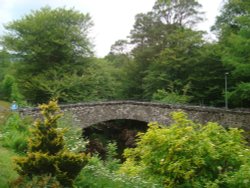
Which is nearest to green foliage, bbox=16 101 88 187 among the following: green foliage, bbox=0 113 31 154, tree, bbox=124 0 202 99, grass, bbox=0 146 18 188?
grass, bbox=0 146 18 188

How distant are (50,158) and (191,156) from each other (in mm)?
2906

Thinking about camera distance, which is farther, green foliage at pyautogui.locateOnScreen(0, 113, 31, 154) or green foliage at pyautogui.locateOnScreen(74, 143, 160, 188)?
green foliage at pyautogui.locateOnScreen(0, 113, 31, 154)

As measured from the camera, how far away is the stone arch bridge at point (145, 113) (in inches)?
947

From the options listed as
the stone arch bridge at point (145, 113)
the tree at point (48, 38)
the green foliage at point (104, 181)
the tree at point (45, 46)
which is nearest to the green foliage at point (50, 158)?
the green foliage at point (104, 181)

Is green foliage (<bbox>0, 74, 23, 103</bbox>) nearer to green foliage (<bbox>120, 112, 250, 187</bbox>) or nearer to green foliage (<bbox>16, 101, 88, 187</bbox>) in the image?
green foliage (<bbox>120, 112, 250, 187</bbox>)

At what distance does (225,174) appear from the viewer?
8305 mm

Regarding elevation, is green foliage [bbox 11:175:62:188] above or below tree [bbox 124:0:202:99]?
below

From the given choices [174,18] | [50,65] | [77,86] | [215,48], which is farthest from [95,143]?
[174,18]

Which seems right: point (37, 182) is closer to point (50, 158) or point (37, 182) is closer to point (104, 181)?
point (50, 158)

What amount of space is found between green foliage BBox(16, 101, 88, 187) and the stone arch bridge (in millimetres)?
14781

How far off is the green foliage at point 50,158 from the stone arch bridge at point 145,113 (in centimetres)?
1478

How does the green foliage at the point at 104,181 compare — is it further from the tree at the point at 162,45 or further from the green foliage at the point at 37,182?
the tree at the point at 162,45

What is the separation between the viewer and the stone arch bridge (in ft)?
78.9

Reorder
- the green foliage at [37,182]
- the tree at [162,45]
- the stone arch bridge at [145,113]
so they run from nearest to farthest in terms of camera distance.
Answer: the green foliage at [37,182]
the stone arch bridge at [145,113]
the tree at [162,45]
